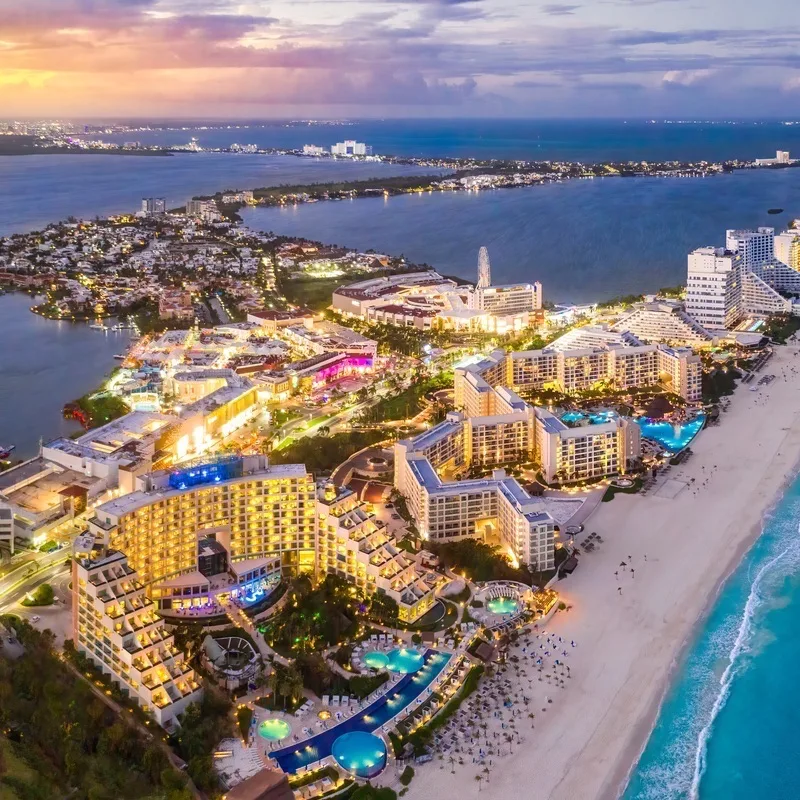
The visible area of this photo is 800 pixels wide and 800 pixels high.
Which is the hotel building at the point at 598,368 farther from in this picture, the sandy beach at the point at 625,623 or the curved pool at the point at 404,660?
the curved pool at the point at 404,660

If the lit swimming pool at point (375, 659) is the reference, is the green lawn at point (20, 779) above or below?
above

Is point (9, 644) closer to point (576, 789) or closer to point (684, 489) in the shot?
point (576, 789)

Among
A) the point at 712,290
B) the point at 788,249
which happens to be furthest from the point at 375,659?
the point at 788,249

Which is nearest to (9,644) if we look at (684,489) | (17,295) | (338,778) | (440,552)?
(338,778)

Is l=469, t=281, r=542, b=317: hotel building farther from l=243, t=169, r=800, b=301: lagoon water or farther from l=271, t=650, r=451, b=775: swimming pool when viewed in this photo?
l=271, t=650, r=451, b=775: swimming pool

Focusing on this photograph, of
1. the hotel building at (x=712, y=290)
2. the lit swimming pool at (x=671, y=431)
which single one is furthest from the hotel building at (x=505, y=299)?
the lit swimming pool at (x=671, y=431)

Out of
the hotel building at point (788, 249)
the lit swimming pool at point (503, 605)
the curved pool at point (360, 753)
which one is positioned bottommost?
the curved pool at point (360, 753)

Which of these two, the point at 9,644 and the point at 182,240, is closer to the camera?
the point at 9,644
